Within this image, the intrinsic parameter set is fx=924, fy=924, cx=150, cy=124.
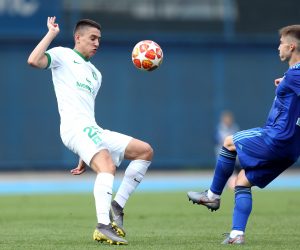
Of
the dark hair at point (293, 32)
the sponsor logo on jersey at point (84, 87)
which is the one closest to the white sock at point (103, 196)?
the sponsor logo on jersey at point (84, 87)

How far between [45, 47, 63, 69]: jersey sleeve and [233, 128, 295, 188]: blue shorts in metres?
2.10

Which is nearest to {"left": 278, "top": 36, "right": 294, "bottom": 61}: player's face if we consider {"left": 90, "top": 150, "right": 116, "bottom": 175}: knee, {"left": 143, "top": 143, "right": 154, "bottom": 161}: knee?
{"left": 143, "top": 143, "right": 154, "bottom": 161}: knee

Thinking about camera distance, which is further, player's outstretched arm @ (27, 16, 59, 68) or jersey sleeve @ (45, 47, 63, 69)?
jersey sleeve @ (45, 47, 63, 69)

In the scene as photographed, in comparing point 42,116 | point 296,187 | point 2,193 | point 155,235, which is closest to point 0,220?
point 155,235

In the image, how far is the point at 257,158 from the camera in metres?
9.48

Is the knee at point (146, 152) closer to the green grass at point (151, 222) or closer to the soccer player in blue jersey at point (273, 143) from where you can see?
the green grass at point (151, 222)

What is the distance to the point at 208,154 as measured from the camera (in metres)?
28.4

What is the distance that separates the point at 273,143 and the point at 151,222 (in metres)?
3.78

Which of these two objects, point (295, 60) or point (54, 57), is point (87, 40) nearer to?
point (54, 57)

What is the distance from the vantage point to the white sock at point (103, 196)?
948 centimetres

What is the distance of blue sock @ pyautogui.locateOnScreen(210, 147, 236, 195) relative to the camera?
31.8 ft

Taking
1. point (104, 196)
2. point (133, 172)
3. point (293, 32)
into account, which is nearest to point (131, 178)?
point (133, 172)

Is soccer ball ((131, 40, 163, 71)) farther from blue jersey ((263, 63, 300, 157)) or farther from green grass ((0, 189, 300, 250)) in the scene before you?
green grass ((0, 189, 300, 250))

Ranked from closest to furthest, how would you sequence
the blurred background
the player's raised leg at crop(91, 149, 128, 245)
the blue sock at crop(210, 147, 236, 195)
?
the player's raised leg at crop(91, 149, 128, 245)
the blue sock at crop(210, 147, 236, 195)
the blurred background
